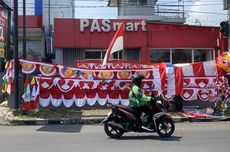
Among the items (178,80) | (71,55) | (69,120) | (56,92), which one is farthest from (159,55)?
(69,120)

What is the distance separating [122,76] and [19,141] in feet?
25.0

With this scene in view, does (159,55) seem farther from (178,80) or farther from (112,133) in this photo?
(112,133)

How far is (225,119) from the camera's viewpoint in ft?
55.5

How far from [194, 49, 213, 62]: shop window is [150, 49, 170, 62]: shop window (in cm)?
160

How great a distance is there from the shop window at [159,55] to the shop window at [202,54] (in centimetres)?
160

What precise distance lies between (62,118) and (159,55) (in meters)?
9.99

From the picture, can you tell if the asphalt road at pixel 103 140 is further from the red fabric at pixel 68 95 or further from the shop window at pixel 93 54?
the shop window at pixel 93 54

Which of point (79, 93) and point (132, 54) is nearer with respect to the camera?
point (79, 93)

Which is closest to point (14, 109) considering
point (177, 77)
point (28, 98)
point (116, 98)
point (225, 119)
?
point (28, 98)

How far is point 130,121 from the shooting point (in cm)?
1209

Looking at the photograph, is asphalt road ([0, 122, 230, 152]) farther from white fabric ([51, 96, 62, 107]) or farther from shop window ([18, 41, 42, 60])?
shop window ([18, 41, 42, 60])

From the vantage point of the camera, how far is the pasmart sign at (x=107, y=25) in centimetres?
2466

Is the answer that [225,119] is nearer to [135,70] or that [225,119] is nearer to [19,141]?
[135,70]

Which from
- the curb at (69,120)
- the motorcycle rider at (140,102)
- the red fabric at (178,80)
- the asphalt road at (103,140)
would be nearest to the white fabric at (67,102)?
the curb at (69,120)
